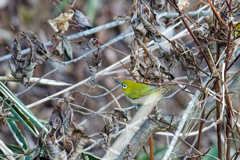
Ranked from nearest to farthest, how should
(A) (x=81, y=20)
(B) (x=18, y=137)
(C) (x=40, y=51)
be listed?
(C) (x=40, y=51), (B) (x=18, y=137), (A) (x=81, y=20)

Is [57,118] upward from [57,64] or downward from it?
downward

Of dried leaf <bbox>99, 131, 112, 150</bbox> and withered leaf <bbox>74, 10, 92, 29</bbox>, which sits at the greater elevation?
withered leaf <bbox>74, 10, 92, 29</bbox>

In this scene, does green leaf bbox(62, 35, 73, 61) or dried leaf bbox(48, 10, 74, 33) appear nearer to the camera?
dried leaf bbox(48, 10, 74, 33)

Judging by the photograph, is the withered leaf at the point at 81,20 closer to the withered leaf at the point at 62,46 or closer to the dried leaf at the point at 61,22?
the withered leaf at the point at 62,46

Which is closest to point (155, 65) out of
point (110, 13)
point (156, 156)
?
point (156, 156)

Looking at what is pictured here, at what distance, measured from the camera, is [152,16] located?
1.06m

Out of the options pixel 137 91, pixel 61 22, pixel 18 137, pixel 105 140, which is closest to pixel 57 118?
pixel 105 140

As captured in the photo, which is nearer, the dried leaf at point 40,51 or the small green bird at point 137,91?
the dried leaf at point 40,51

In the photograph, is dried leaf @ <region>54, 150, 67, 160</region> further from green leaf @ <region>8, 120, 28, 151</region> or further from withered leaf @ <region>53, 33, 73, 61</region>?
green leaf @ <region>8, 120, 28, 151</region>

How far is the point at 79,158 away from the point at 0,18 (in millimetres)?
2051

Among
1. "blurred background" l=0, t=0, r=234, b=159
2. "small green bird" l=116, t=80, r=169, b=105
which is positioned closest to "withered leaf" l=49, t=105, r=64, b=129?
"small green bird" l=116, t=80, r=169, b=105

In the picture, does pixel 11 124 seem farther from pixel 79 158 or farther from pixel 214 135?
pixel 214 135

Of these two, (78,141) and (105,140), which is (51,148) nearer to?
(78,141)

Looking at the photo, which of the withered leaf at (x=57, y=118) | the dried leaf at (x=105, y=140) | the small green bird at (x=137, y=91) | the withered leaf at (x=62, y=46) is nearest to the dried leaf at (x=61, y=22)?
the withered leaf at (x=62, y=46)
